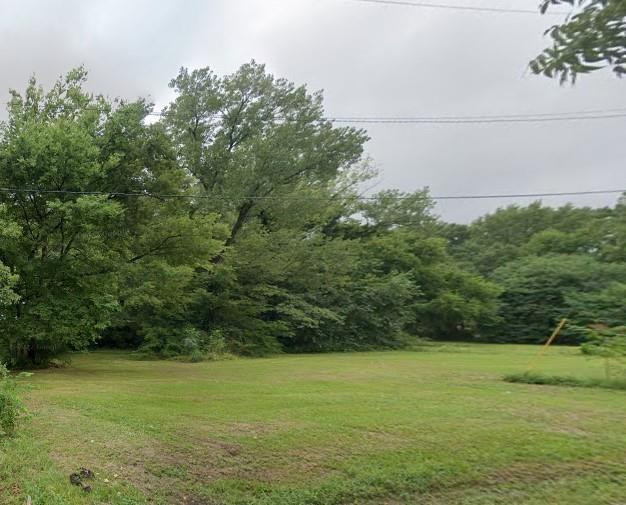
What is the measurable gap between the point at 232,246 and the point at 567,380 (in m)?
18.1

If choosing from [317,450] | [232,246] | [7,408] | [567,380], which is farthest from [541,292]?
[7,408]

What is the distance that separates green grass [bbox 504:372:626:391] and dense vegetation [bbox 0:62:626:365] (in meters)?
2.34

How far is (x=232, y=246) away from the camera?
93.1 ft

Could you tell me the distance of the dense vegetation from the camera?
15.7m

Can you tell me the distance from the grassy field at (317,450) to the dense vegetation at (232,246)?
4.35 meters

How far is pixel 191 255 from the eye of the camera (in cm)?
1842

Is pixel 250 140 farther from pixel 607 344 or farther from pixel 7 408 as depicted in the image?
pixel 7 408

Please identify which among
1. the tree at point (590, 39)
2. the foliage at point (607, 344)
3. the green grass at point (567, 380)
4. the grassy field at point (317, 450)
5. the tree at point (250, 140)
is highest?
the tree at point (250, 140)

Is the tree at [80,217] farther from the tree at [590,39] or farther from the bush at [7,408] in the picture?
the tree at [590,39]

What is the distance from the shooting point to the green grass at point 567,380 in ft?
42.2

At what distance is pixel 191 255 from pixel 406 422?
11509 mm

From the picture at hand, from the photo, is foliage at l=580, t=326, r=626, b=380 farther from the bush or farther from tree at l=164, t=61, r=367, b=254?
tree at l=164, t=61, r=367, b=254

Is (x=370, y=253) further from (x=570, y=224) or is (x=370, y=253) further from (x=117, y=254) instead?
(x=570, y=224)

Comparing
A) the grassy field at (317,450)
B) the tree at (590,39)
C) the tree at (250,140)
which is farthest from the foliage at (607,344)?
the tree at (250,140)
